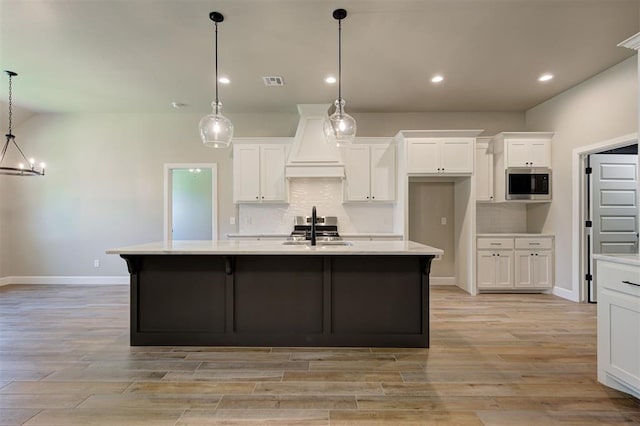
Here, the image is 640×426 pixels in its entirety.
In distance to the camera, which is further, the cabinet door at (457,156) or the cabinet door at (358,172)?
the cabinet door at (358,172)

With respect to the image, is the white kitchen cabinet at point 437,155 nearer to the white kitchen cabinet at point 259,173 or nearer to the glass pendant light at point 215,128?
the white kitchen cabinet at point 259,173

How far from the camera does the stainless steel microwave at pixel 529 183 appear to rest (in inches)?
189

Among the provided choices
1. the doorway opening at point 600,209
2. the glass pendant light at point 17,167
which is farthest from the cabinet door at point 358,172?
the glass pendant light at point 17,167

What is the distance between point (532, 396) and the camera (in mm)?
2055

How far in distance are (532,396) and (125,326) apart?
3.71 meters

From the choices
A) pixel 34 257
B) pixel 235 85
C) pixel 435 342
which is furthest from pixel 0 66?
pixel 435 342

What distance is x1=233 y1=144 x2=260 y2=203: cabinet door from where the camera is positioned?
5.16m

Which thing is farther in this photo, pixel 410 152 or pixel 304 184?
pixel 304 184

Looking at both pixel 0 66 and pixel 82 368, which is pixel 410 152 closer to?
pixel 82 368

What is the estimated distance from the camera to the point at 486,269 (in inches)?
189

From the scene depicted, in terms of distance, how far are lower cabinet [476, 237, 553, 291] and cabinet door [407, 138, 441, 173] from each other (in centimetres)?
136

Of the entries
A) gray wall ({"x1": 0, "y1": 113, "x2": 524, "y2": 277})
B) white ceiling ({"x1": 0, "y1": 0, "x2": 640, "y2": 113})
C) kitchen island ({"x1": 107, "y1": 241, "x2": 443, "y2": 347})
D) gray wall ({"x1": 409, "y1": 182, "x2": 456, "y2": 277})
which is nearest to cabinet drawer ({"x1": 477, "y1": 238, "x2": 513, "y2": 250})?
gray wall ({"x1": 409, "y1": 182, "x2": 456, "y2": 277})

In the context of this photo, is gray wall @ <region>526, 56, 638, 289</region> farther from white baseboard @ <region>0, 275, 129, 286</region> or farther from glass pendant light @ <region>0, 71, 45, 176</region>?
glass pendant light @ <region>0, 71, 45, 176</region>

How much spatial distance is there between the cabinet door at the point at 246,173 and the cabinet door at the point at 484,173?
3.56m
